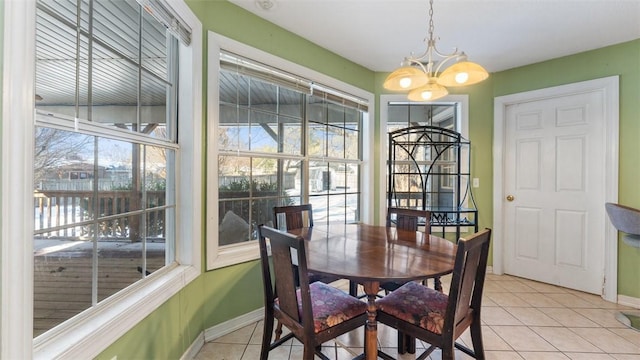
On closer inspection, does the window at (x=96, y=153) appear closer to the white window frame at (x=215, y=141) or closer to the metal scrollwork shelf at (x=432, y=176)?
the white window frame at (x=215, y=141)

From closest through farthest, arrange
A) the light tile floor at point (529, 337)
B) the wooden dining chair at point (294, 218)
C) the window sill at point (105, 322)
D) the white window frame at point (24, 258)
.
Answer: the white window frame at point (24, 258) → the window sill at point (105, 322) → the light tile floor at point (529, 337) → the wooden dining chair at point (294, 218)

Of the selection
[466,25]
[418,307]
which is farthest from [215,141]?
[466,25]

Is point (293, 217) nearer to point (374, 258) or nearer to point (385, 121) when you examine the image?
point (374, 258)

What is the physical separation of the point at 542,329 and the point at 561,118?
217 cm

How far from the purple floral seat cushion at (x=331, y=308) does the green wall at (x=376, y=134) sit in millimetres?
763

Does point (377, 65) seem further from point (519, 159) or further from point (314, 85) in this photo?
point (519, 159)

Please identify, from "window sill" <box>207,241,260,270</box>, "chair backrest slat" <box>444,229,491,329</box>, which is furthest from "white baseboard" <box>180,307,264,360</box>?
"chair backrest slat" <box>444,229,491,329</box>

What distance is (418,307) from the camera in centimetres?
142

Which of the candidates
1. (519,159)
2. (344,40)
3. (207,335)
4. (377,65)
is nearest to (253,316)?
(207,335)

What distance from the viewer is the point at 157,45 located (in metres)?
1.61

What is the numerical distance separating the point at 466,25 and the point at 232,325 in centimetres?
306

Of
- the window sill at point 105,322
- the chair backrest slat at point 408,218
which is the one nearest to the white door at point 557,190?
the chair backrest slat at point 408,218

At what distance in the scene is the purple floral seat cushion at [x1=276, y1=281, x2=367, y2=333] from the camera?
4.42ft

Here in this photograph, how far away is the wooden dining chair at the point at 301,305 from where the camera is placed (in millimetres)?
1258
